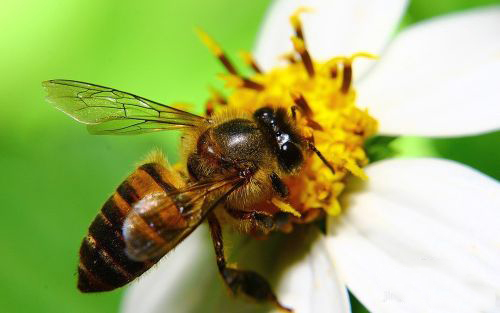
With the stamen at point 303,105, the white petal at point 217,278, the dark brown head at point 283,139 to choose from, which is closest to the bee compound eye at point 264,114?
the dark brown head at point 283,139

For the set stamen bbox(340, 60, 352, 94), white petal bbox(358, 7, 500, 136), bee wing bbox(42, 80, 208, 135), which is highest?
bee wing bbox(42, 80, 208, 135)

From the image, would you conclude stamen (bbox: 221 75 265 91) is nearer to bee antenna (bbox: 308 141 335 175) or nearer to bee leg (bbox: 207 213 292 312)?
bee antenna (bbox: 308 141 335 175)

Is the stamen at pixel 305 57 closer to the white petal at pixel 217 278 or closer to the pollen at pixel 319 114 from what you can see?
the pollen at pixel 319 114

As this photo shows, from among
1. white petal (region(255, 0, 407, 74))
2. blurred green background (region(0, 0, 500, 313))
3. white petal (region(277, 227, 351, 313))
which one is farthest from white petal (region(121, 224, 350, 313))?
white petal (region(255, 0, 407, 74))

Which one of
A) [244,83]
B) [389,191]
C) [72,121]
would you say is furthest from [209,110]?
[72,121]

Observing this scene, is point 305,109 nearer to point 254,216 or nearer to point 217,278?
point 254,216

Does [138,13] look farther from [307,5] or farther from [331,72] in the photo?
[331,72]

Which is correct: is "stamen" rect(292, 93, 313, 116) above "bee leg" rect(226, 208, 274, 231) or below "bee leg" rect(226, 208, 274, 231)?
above
